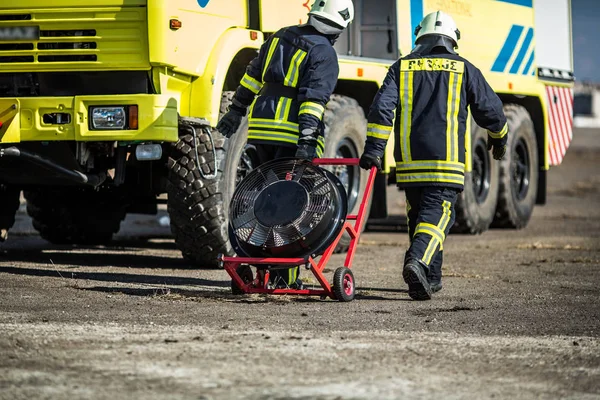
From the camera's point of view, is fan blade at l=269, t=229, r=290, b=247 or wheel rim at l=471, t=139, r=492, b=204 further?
wheel rim at l=471, t=139, r=492, b=204

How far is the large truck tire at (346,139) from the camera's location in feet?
35.8

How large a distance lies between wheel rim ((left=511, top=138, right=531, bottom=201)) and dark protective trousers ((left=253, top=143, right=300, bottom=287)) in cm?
711

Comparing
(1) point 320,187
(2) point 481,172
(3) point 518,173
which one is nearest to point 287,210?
(1) point 320,187

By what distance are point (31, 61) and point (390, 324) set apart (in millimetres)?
3911

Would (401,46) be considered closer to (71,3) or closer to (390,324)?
(71,3)

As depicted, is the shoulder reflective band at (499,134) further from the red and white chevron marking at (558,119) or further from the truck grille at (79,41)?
the red and white chevron marking at (558,119)

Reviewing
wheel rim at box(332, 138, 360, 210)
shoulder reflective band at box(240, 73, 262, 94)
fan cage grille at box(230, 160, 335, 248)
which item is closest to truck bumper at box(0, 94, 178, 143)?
shoulder reflective band at box(240, 73, 262, 94)

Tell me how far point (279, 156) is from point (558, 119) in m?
8.49

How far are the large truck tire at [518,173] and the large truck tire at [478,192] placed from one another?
0.22 metres

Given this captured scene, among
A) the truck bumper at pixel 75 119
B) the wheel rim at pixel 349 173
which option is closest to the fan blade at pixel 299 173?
the truck bumper at pixel 75 119

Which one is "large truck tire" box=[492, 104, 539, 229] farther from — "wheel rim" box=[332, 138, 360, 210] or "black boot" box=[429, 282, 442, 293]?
"black boot" box=[429, 282, 442, 293]

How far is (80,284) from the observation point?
8609 millimetres

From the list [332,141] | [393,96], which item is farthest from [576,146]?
[393,96]

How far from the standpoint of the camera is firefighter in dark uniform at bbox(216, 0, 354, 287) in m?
8.16
